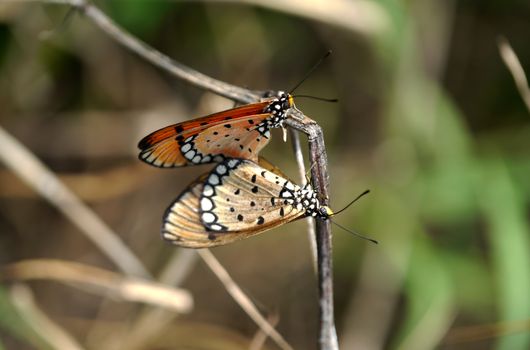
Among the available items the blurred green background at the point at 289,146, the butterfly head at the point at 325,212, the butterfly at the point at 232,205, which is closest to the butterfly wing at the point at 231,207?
the butterfly at the point at 232,205

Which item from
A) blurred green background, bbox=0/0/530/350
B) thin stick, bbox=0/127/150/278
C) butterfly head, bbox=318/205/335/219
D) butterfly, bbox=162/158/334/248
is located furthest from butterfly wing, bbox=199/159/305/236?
blurred green background, bbox=0/0/530/350

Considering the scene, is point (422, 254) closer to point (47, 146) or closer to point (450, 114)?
point (450, 114)

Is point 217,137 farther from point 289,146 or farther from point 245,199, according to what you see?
point 289,146

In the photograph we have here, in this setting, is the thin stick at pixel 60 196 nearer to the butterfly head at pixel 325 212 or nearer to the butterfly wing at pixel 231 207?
the butterfly wing at pixel 231 207

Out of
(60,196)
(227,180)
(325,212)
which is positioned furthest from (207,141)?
(60,196)

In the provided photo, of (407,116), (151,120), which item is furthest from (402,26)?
(151,120)
